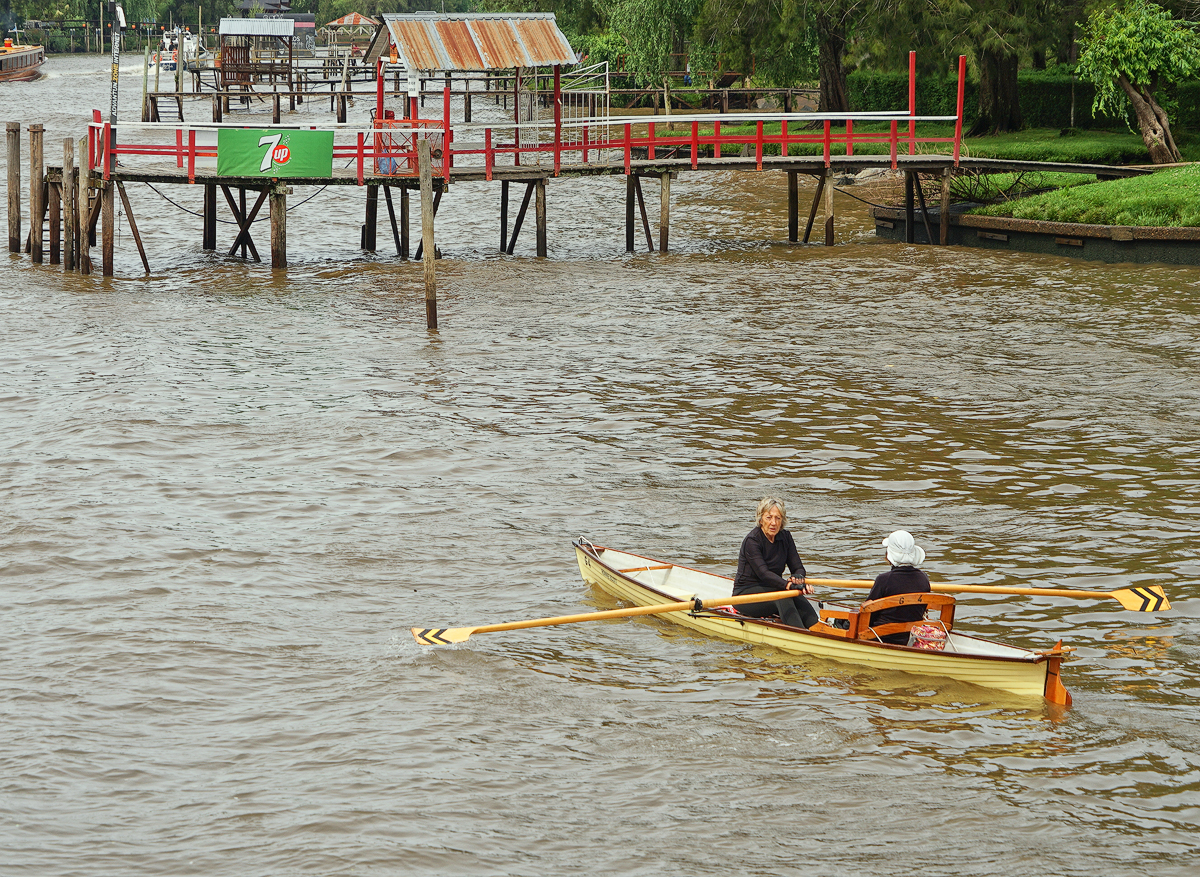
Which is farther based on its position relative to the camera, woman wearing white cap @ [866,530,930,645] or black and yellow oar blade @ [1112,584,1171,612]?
black and yellow oar blade @ [1112,584,1171,612]

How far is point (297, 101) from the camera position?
67.1 meters

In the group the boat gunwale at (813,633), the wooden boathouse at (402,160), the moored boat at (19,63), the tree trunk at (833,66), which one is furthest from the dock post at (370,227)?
the moored boat at (19,63)

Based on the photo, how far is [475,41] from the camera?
27859 mm

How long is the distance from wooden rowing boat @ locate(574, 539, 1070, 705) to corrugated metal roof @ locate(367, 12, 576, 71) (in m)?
17.9

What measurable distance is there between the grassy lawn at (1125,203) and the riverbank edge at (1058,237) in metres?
0.36

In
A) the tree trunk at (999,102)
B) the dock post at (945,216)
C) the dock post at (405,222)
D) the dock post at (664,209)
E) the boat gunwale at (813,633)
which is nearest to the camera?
the boat gunwale at (813,633)

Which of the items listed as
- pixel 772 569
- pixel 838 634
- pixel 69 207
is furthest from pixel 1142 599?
pixel 69 207

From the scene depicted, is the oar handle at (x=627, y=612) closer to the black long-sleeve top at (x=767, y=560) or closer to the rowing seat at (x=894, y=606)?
the black long-sleeve top at (x=767, y=560)

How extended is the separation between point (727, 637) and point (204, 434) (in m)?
7.78

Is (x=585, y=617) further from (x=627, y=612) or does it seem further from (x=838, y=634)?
(x=838, y=634)

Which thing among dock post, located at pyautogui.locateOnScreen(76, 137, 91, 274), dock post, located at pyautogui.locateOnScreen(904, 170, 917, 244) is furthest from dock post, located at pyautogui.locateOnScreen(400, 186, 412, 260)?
dock post, located at pyautogui.locateOnScreen(904, 170, 917, 244)

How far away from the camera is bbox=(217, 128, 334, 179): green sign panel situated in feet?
82.2

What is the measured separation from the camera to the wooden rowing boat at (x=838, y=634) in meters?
9.03

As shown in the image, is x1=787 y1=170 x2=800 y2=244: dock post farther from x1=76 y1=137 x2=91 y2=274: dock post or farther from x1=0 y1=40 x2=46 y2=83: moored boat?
x1=0 y1=40 x2=46 y2=83: moored boat
